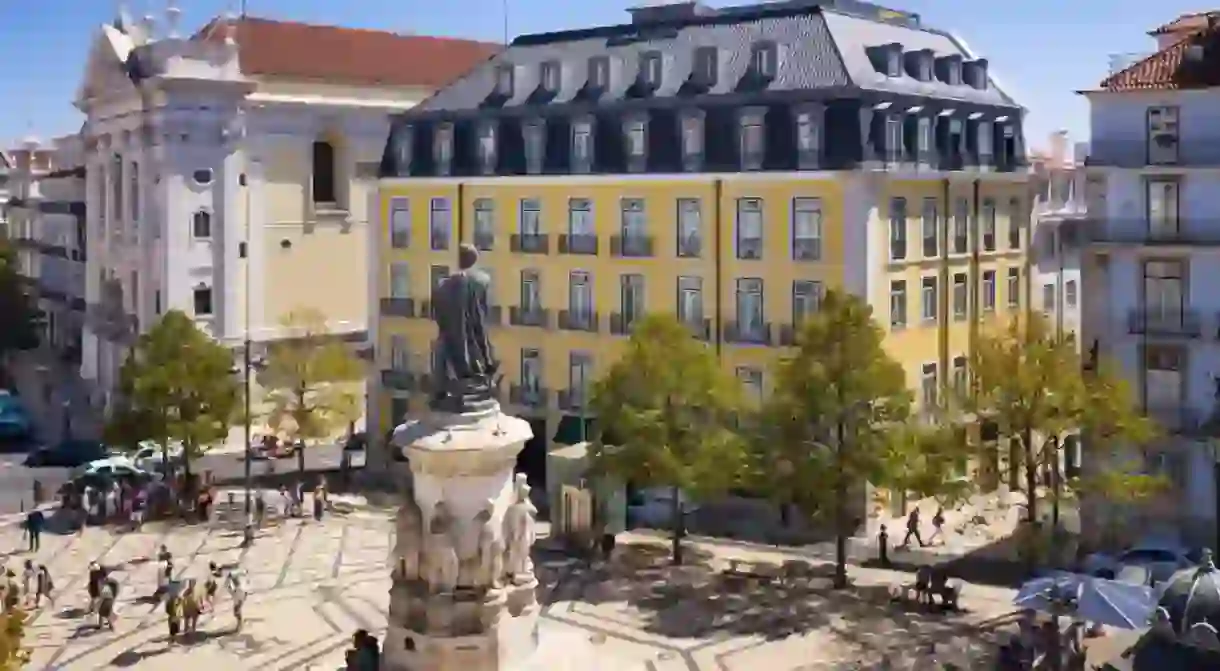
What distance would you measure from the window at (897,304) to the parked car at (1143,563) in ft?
32.0

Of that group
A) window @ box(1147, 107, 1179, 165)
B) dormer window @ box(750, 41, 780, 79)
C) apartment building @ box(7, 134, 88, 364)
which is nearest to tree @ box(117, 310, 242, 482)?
dormer window @ box(750, 41, 780, 79)

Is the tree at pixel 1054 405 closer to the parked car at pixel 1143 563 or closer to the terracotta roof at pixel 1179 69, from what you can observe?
the parked car at pixel 1143 563

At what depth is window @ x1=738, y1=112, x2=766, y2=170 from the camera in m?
40.9

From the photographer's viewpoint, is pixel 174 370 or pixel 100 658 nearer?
pixel 100 658

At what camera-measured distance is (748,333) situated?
41.7 meters

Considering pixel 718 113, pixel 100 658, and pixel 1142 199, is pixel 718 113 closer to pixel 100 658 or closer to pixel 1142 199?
pixel 1142 199

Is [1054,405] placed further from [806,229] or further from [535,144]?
[535,144]

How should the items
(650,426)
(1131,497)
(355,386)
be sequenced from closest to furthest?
(1131,497), (650,426), (355,386)

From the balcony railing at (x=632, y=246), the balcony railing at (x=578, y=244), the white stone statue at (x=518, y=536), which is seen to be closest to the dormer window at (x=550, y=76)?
the balcony railing at (x=578, y=244)

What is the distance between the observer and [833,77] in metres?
40.1

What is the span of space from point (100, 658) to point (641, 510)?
660 inches

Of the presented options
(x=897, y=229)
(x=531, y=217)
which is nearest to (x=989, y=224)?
(x=897, y=229)

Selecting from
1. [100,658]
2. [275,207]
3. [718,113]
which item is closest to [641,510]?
[718,113]

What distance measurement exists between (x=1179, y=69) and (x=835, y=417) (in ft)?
39.4
